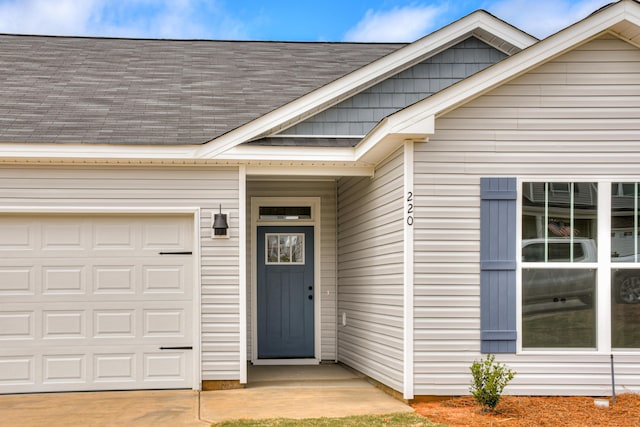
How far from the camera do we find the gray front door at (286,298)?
10.4 m

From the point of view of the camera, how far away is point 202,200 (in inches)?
327

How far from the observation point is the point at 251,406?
7.18 m

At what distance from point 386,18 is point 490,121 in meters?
29.3

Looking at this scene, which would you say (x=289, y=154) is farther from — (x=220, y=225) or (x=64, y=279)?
(x=64, y=279)

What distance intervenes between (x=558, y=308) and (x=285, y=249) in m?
4.48

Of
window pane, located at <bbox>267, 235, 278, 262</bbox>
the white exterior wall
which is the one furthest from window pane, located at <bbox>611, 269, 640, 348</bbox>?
window pane, located at <bbox>267, 235, 278, 262</bbox>

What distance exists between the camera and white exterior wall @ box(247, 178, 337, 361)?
10.4 metres

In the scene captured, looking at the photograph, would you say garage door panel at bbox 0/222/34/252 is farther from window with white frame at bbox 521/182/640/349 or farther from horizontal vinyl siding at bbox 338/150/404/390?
window with white frame at bbox 521/182/640/349

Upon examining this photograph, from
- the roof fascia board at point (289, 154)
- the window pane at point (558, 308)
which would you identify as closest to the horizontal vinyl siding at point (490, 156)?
the window pane at point (558, 308)

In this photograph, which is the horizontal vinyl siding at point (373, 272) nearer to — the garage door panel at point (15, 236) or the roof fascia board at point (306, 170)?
the roof fascia board at point (306, 170)

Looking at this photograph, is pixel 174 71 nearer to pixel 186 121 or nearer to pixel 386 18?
pixel 186 121

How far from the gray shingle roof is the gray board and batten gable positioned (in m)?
0.85

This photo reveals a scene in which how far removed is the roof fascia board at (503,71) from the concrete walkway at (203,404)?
2672 millimetres

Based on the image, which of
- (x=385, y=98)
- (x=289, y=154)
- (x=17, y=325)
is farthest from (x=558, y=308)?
(x=17, y=325)
